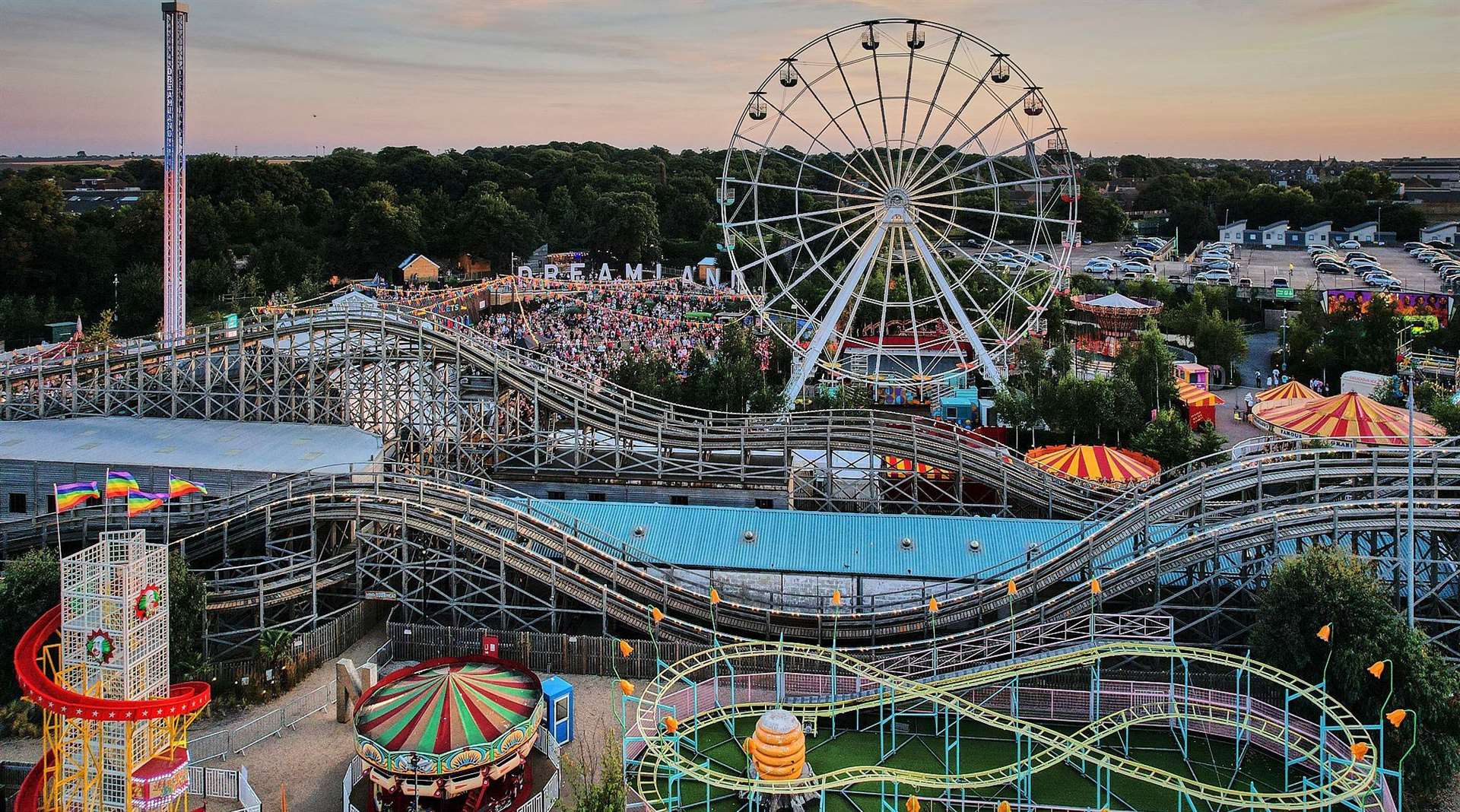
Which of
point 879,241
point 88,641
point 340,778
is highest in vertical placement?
point 879,241

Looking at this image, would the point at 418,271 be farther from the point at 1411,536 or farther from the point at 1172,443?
the point at 1411,536

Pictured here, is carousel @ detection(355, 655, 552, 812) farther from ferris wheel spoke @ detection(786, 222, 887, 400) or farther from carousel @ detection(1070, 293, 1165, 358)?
carousel @ detection(1070, 293, 1165, 358)

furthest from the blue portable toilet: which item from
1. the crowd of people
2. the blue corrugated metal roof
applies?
the crowd of people

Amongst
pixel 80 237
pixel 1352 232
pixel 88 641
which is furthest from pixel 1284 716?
pixel 1352 232

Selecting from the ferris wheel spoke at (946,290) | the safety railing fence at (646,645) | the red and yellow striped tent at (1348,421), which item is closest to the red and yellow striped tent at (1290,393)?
the red and yellow striped tent at (1348,421)

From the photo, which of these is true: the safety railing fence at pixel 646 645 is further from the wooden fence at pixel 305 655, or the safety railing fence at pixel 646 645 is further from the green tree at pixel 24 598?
the green tree at pixel 24 598

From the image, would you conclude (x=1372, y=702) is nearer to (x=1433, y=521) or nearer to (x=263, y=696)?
(x=1433, y=521)

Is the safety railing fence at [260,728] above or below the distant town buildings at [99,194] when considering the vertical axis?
below
